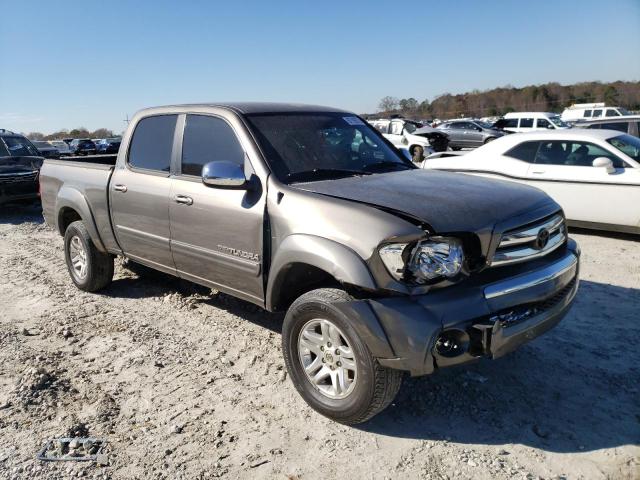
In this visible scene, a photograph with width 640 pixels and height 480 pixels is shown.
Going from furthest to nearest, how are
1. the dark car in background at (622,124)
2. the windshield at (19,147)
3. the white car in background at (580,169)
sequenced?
the windshield at (19,147) < the dark car in background at (622,124) < the white car in background at (580,169)

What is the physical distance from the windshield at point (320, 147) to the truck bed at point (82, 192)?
210 cm

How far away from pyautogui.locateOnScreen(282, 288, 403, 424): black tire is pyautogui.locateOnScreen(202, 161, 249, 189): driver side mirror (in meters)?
0.94

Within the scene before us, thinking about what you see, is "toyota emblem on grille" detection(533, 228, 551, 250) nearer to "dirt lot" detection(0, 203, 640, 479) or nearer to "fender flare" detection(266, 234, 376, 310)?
"dirt lot" detection(0, 203, 640, 479)

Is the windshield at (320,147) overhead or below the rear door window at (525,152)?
overhead

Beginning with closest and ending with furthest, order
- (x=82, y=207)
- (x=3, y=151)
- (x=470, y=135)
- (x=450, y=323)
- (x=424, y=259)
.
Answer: (x=450, y=323) < (x=424, y=259) < (x=82, y=207) < (x=3, y=151) < (x=470, y=135)

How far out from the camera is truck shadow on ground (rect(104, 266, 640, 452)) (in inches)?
115

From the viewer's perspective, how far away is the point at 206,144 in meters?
4.10

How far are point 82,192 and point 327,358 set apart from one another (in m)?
3.63

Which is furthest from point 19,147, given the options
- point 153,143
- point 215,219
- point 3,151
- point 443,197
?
point 443,197

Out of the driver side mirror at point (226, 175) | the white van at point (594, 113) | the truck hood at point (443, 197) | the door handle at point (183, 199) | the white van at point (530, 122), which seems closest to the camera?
the truck hood at point (443, 197)

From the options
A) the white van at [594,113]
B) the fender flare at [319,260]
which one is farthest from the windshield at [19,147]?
the white van at [594,113]

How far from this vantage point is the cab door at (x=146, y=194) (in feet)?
14.4

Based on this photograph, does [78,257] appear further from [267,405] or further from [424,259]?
[424,259]

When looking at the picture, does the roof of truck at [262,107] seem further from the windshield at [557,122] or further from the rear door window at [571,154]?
the windshield at [557,122]
